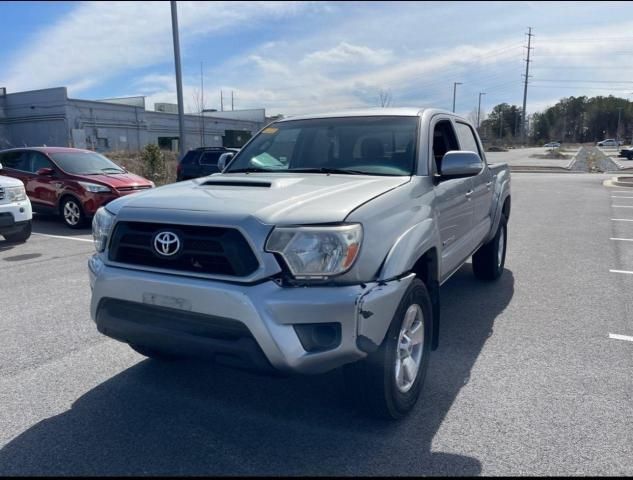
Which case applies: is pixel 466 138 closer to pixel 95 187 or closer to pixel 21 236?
pixel 21 236

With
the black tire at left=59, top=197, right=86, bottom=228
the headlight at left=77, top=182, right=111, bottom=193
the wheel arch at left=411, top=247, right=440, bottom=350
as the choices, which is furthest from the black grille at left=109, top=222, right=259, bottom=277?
the black tire at left=59, top=197, right=86, bottom=228

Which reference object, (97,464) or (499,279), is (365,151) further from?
(499,279)

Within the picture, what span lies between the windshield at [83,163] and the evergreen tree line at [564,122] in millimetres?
114488

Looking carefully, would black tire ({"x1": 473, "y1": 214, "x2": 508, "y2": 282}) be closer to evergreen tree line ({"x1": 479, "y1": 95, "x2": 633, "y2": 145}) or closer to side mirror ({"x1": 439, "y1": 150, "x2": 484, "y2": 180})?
side mirror ({"x1": 439, "y1": 150, "x2": 484, "y2": 180})

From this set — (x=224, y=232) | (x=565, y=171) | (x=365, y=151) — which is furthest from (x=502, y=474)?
(x=565, y=171)

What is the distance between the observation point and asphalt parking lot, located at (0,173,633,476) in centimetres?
283

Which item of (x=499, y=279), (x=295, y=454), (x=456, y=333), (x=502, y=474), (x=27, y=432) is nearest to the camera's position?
(x=502, y=474)

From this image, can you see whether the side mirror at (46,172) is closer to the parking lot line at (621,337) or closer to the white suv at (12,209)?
the white suv at (12,209)

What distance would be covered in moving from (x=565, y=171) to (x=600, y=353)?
107ft

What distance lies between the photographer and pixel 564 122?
412ft

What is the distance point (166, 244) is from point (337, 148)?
6.00 feet

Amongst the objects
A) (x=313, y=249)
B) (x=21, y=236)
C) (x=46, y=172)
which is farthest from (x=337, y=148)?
(x=46, y=172)

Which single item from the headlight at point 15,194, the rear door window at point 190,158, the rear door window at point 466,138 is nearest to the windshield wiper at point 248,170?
the rear door window at point 466,138

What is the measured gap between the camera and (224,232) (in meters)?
2.79
